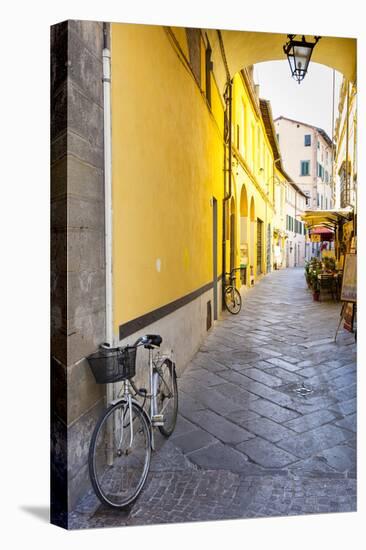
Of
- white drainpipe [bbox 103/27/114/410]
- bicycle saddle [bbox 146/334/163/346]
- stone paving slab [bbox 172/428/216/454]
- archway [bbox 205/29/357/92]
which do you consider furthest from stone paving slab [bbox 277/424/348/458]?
archway [bbox 205/29/357/92]

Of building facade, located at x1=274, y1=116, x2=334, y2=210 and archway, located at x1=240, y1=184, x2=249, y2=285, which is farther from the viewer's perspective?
archway, located at x1=240, y1=184, x2=249, y2=285

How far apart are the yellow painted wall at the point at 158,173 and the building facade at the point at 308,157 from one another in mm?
610

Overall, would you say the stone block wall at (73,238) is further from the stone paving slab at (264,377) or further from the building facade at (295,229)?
the building facade at (295,229)

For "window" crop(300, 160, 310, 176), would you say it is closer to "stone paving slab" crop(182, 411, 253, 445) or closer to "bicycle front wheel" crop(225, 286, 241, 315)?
"bicycle front wheel" crop(225, 286, 241, 315)

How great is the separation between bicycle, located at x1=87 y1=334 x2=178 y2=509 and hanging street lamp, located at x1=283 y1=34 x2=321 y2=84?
79.1 inches

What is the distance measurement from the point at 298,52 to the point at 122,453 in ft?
9.05

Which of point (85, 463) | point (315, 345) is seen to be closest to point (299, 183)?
point (315, 345)

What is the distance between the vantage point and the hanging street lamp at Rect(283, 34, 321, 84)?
3.39 metres

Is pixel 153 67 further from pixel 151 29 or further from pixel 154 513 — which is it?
pixel 154 513

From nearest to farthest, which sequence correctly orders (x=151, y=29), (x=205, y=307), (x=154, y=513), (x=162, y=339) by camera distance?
1. (x=154, y=513)
2. (x=151, y=29)
3. (x=162, y=339)
4. (x=205, y=307)

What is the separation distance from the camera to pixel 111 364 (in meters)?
2.87

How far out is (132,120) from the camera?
3107mm

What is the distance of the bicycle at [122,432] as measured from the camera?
2.85 m

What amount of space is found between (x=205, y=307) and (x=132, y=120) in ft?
5.85
